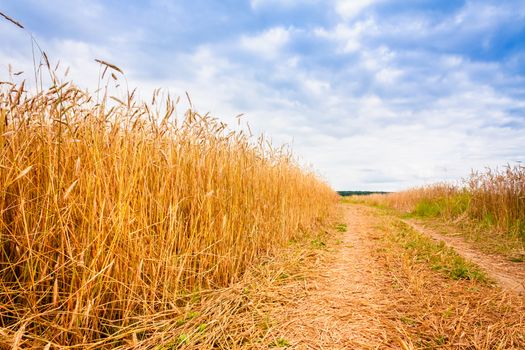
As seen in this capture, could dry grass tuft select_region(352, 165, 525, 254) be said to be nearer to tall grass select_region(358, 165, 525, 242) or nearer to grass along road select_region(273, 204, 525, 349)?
tall grass select_region(358, 165, 525, 242)

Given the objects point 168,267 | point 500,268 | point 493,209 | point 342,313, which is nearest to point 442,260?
point 500,268

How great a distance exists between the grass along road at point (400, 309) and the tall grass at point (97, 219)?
903 mm

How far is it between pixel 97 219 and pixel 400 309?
2.52m

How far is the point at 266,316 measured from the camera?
7.00 ft

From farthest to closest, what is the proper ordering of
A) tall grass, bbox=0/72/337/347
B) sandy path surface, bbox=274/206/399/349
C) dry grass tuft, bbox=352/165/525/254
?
dry grass tuft, bbox=352/165/525/254 → sandy path surface, bbox=274/206/399/349 → tall grass, bbox=0/72/337/347

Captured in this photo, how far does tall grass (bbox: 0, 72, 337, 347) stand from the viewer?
1635 millimetres

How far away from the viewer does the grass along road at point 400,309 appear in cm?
196

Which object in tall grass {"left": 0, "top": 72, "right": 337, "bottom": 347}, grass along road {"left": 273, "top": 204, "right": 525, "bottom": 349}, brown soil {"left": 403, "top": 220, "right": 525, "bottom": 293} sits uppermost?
tall grass {"left": 0, "top": 72, "right": 337, "bottom": 347}

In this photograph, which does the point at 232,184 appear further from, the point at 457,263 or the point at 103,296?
the point at 457,263

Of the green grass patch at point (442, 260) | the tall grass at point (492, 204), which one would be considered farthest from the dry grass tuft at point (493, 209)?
the green grass patch at point (442, 260)

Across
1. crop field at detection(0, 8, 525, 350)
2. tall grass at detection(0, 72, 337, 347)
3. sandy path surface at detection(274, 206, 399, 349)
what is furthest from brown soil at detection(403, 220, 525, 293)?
tall grass at detection(0, 72, 337, 347)

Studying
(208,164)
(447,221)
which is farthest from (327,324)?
(447,221)

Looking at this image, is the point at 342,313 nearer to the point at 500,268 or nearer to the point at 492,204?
the point at 500,268

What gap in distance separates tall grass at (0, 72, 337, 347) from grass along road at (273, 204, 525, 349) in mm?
903
